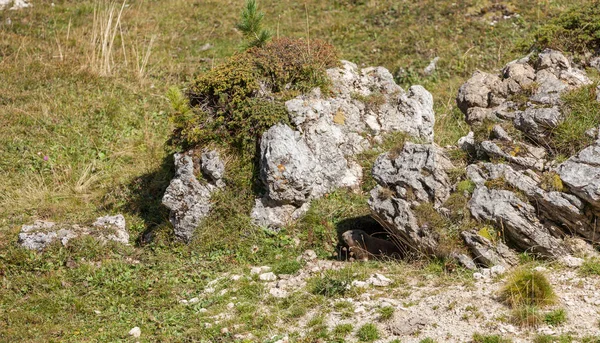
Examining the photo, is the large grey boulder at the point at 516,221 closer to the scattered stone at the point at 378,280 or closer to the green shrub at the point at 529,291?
the green shrub at the point at 529,291

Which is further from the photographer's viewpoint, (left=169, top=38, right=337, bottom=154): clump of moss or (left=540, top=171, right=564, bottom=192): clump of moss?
(left=169, top=38, right=337, bottom=154): clump of moss

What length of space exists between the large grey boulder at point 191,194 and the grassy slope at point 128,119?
0.35 meters

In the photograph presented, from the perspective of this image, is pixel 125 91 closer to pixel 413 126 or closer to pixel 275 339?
pixel 413 126

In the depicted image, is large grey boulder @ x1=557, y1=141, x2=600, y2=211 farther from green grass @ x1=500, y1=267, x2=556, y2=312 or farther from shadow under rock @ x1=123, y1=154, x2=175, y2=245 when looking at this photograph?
shadow under rock @ x1=123, y1=154, x2=175, y2=245

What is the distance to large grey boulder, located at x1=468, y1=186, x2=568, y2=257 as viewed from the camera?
8852mm

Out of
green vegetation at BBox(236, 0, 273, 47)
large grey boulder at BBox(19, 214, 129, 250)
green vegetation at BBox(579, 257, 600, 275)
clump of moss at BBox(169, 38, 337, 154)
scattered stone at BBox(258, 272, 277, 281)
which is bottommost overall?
scattered stone at BBox(258, 272, 277, 281)

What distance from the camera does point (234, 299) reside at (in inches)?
360

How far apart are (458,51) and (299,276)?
34.9ft

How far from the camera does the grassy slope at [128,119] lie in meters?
9.70

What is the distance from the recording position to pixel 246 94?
455 inches

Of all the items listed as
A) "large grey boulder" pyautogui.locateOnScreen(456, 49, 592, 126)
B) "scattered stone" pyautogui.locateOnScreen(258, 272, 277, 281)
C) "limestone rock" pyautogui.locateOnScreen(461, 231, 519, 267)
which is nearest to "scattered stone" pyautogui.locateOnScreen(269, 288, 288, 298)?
"scattered stone" pyautogui.locateOnScreen(258, 272, 277, 281)

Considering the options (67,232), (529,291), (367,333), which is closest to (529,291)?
(529,291)

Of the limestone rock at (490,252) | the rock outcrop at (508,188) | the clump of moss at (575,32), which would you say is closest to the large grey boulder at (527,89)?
the rock outcrop at (508,188)

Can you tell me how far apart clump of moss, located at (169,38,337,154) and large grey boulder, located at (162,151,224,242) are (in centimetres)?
47
